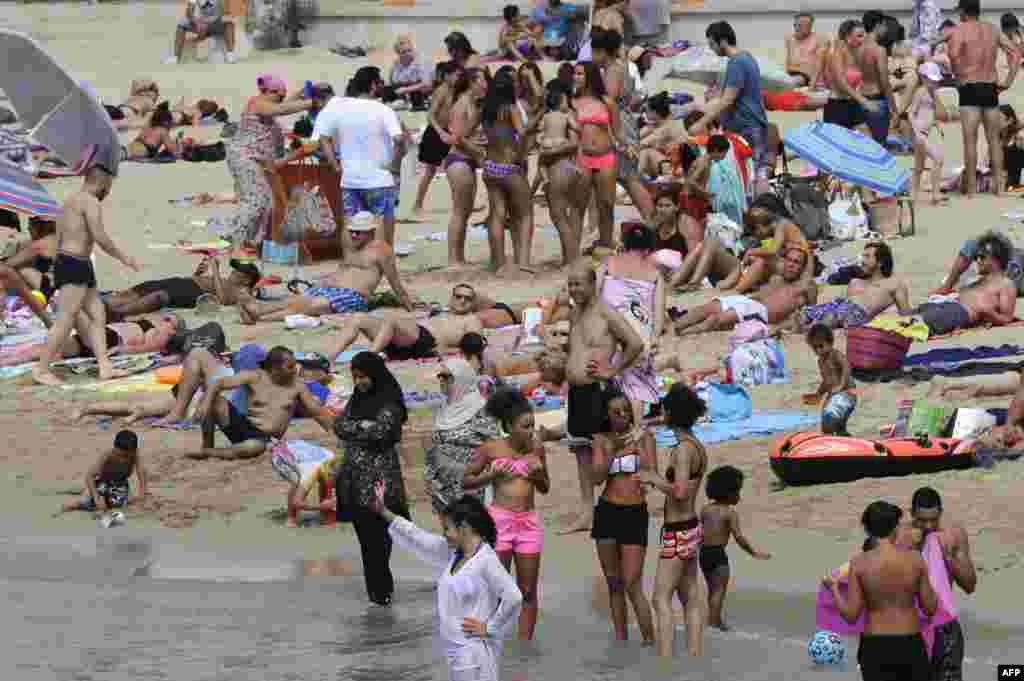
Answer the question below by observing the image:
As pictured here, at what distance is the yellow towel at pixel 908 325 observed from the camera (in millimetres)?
14274

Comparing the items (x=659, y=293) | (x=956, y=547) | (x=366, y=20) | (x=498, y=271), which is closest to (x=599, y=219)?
(x=498, y=271)

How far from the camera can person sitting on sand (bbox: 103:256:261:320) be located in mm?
16312

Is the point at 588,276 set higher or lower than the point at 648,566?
higher

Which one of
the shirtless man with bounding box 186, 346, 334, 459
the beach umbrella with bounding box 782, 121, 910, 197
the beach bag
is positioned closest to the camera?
the shirtless man with bounding box 186, 346, 334, 459

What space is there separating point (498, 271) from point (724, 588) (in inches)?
291

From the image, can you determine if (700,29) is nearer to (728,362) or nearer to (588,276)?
(728,362)

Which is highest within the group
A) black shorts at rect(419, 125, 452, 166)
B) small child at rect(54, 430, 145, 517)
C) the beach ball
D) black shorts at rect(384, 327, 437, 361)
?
black shorts at rect(419, 125, 452, 166)

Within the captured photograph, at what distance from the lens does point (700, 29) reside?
83.8 ft

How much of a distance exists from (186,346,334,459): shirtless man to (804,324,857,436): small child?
2.53 metres

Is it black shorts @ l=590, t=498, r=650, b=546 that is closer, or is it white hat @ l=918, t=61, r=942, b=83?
black shorts @ l=590, t=498, r=650, b=546

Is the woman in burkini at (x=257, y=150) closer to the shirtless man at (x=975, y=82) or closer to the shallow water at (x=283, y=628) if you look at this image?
the shirtless man at (x=975, y=82)

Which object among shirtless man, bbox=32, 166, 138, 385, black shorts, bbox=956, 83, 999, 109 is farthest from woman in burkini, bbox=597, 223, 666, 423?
black shorts, bbox=956, 83, 999, 109

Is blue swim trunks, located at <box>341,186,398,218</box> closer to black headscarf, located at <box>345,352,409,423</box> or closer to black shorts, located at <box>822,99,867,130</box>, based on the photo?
black shorts, located at <box>822,99,867,130</box>

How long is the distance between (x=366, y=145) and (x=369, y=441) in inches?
257
